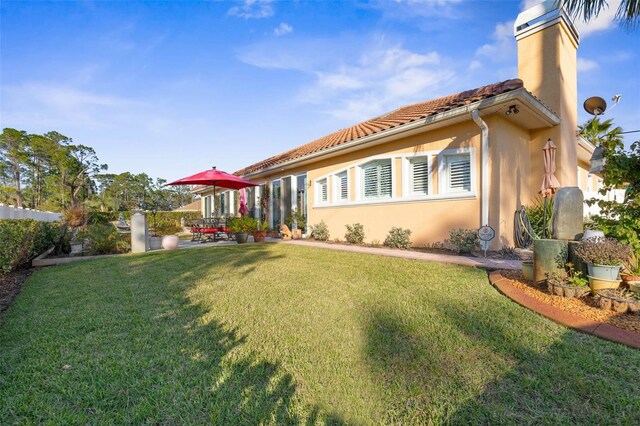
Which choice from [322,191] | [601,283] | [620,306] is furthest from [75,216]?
[620,306]

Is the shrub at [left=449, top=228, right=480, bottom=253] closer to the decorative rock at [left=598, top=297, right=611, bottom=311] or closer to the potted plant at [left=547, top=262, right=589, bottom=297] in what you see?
the potted plant at [left=547, top=262, right=589, bottom=297]

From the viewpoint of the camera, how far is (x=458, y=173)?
8.28 metres

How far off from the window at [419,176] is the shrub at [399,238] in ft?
3.98

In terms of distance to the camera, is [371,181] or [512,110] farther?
[371,181]

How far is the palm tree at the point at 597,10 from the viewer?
4223 mm

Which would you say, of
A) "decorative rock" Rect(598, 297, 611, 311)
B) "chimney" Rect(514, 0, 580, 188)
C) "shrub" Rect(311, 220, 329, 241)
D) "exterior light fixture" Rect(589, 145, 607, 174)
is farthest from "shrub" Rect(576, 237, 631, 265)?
"shrub" Rect(311, 220, 329, 241)

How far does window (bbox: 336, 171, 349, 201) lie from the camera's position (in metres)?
11.6

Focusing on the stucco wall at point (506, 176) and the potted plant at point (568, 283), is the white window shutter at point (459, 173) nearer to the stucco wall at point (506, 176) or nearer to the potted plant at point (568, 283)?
the stucco wall at point (506, 176)

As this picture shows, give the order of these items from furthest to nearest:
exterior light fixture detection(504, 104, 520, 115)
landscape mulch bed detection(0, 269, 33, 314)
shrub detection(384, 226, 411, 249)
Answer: shrub detection(384, 226, 411, 249) < exterior light fixture detection(504, 104, 520, 115) < landscape mulch bed detection(0, 269, 33, 314)

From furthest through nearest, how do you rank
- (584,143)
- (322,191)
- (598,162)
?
(322,191)
(584,143)
(598,162)

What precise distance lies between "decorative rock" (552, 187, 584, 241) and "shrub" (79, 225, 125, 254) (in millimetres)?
11064

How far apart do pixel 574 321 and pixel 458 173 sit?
5.69m

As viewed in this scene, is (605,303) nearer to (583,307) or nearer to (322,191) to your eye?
(583,307)

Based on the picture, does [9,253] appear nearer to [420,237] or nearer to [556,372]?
[556,372]
